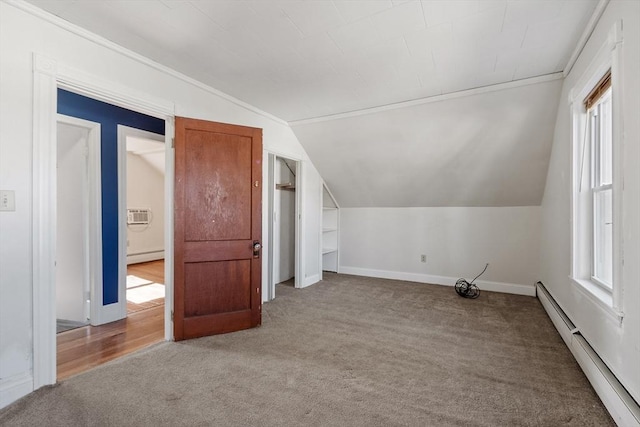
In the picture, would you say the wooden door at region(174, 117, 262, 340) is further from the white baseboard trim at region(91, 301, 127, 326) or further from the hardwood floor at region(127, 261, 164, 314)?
the hardwood floor at region(127, 261, 164, 314)

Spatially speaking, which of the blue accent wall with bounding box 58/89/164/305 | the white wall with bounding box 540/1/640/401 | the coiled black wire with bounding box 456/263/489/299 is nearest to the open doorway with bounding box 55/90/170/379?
the blue accent wall with bounding box 58/89/164/305

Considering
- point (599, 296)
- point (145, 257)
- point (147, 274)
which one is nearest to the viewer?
point (599, 296)

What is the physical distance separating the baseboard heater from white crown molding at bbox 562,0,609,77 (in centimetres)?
218

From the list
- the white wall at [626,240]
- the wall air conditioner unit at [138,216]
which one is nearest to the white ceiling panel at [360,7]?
the white wall at [626,240]

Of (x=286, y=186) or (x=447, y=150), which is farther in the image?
(x=286, y=186)

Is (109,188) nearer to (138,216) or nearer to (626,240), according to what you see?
(138,216)

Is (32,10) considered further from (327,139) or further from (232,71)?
(327,139)

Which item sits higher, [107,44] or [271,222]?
[107,44]

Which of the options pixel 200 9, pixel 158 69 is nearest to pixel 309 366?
pixel 200 9

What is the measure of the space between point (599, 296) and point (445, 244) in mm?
2814

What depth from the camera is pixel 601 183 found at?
2275 mm

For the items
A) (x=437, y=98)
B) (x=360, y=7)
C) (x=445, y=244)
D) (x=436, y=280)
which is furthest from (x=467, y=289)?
(x=360, y=7)

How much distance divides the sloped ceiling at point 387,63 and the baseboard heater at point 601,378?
6.47 feet

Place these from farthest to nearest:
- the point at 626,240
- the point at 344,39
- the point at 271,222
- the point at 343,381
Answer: the point at 271,222 < the point at 344,39 < the point at 343,381 < the point at 626,240
